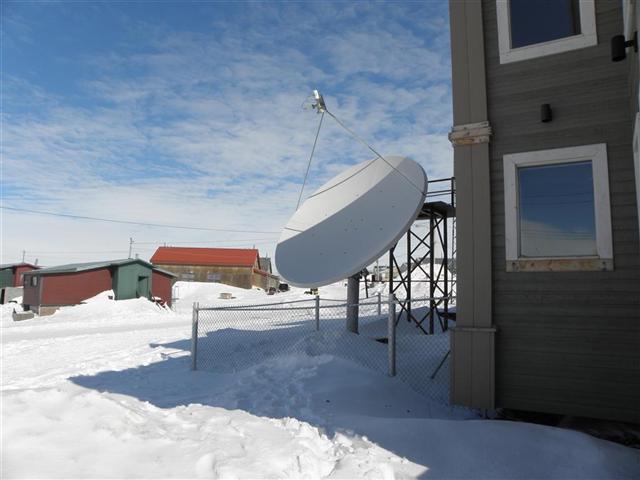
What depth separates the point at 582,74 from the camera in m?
5.95

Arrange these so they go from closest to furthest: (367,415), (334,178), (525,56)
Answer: (367,415) → (525,56) → (334,178)

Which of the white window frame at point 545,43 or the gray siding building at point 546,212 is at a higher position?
the white window frame at point 545,43

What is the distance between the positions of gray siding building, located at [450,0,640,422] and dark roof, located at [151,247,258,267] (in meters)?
51.2

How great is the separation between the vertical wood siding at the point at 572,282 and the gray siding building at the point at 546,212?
0.01 meters

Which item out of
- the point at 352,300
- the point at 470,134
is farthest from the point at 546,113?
the point at 352,300

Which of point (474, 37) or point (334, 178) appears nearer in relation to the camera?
point (474, 37)

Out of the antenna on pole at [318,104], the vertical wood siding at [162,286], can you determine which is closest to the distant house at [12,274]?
the vertical wood siding at [162,286]

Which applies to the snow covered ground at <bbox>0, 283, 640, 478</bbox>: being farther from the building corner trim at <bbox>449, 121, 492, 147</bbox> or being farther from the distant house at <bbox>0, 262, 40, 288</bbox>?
the distant house at <bbox>0, 262, 40, 288</bbox>

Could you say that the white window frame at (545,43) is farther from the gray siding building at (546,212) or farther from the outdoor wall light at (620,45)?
the outdoor wall light at (620,45)

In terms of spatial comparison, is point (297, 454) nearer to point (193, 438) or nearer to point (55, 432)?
point (193, 438)

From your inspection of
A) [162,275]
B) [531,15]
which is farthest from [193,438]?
[162,275]

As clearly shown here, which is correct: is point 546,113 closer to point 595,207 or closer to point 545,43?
point 545,43

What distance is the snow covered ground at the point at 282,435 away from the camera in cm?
343

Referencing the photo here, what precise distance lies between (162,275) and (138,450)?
30135mm
